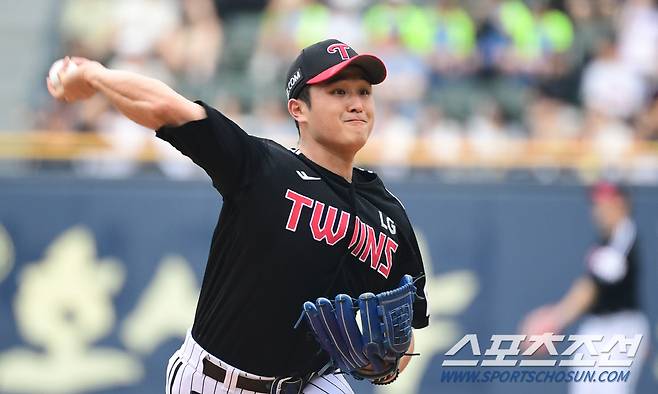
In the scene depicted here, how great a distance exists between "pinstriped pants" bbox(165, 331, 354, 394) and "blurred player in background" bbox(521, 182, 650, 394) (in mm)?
3976

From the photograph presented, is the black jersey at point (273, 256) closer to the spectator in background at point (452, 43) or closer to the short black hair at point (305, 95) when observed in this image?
the short black hair at point (305, 95)

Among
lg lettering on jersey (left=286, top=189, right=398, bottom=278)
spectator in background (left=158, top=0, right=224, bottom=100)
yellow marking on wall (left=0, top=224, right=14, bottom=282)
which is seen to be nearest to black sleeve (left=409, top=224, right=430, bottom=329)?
lg lettering on jersey (left=286, top=189, right=398, bottom=278)

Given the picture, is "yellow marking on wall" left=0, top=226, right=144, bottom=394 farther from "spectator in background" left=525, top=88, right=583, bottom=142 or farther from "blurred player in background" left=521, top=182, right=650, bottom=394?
"spectator in background" left=525, top=88, right=583, bottom=142

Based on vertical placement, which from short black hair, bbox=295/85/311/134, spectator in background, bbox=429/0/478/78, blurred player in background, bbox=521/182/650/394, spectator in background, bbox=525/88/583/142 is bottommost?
blurred player in background, bbox=521/182/650/394

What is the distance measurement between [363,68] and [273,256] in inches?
28.8

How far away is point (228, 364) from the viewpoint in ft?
12.4

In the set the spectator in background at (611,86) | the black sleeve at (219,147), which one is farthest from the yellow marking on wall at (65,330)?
the spectator in background at (611,86)

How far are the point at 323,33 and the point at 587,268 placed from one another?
3.37 meters

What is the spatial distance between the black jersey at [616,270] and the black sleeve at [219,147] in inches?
182

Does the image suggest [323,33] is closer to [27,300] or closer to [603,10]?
[603,10]

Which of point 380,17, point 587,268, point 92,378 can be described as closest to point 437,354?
point 587,268

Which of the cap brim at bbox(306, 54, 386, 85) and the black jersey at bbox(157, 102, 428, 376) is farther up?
the cap brim at bbox(306, 54, 386, 85)

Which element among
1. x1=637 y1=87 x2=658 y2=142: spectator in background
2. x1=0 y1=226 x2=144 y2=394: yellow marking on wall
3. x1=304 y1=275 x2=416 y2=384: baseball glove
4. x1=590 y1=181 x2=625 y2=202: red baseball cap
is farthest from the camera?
x1=637 y1=87 x2=658 y2=142: spectator in background

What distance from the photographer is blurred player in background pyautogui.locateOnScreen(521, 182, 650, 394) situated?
7.68m
